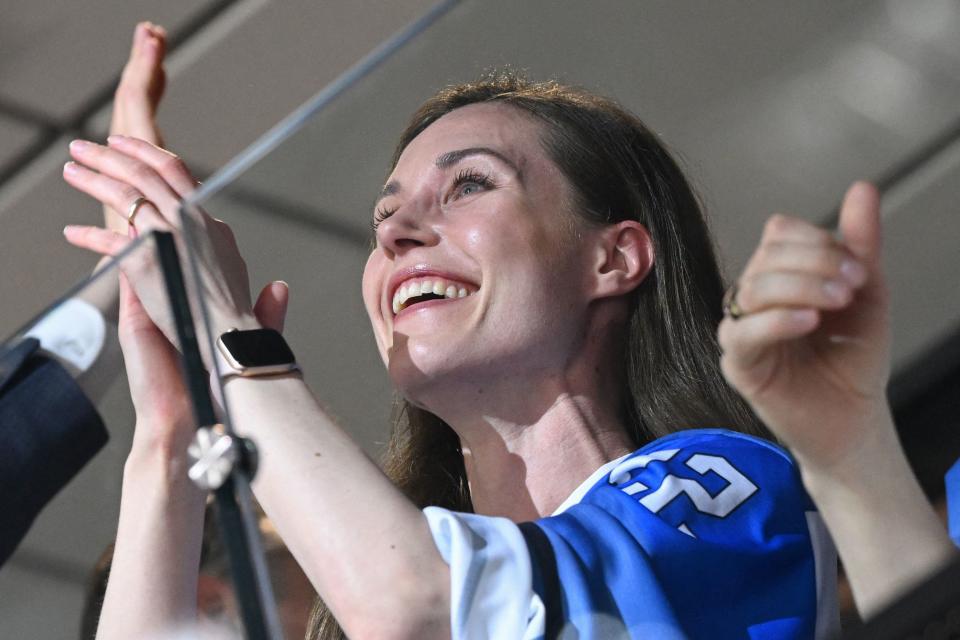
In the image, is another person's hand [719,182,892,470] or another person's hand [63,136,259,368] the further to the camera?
another person's hand [63,136,259,368]

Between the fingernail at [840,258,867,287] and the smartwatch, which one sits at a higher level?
the smartwatch

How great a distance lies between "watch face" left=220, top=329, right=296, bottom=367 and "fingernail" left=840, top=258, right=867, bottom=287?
292mm

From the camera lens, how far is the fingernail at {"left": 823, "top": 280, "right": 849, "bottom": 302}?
0.46 metres

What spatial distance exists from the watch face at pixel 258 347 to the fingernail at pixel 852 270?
29cm

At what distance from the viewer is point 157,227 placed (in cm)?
61

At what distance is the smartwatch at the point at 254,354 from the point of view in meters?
0.64

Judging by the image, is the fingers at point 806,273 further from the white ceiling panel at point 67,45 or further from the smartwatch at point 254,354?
the white ceiling panel at point 67,45

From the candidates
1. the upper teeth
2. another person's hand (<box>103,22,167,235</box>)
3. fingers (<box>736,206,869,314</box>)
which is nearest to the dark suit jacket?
the upper teeth

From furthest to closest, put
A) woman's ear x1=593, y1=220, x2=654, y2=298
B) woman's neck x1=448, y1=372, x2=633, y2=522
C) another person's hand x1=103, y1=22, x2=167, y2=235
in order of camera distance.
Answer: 1. another person's hand x1=103, y1=22, x2=167, y2=235
2. woman's neck x1=448, y1=372, x2=633, y2=522
3. woman's ear x1=593, y1=220, x2=654, y2=298

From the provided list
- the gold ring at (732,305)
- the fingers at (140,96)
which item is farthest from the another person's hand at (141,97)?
the gold ring at (732,305)

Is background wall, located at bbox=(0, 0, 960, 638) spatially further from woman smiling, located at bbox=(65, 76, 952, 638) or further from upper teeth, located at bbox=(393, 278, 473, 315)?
upper teeth, located at bbox=(393, 278, 473, 315)

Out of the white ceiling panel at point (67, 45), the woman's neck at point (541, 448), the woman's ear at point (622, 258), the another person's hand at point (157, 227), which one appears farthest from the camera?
the white ceiling panel at point (67, 45)

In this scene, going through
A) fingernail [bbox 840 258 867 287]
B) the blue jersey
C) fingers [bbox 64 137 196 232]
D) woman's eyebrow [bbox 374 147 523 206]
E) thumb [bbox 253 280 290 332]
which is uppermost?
fingers [bbox 64 137 196 232]

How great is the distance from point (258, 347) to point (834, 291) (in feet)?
0.99
